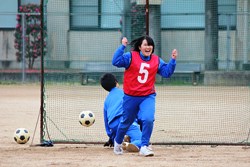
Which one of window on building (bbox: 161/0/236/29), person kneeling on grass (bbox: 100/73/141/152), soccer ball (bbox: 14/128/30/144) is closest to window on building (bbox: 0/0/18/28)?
window on building (bbox: 161/0/236/29)

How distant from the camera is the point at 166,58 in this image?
2420 centimetres

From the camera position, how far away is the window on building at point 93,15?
1922 cm

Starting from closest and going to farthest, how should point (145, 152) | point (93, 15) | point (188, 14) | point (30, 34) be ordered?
point (145, 152), point (93, 15), point (188, 14), point (30, 34)

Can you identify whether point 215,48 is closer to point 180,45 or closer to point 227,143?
point 180,45

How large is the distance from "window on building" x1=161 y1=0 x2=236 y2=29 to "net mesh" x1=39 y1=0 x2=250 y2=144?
0.03 metres

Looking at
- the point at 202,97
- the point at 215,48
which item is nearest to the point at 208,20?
the point at 215,48

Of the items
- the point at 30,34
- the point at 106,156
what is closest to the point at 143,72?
the point at 106,156

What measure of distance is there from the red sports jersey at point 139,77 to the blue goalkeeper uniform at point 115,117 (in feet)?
2.74

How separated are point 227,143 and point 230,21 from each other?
12444 millimetres

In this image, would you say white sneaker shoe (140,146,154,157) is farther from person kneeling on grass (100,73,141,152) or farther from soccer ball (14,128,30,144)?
soccer ball (14,128,30,144)

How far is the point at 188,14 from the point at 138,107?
1338cm

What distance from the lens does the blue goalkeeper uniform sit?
40.4 ft

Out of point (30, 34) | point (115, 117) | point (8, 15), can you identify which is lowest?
point (115, 117)

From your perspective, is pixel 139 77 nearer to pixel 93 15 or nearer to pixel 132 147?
pixel 132 147
